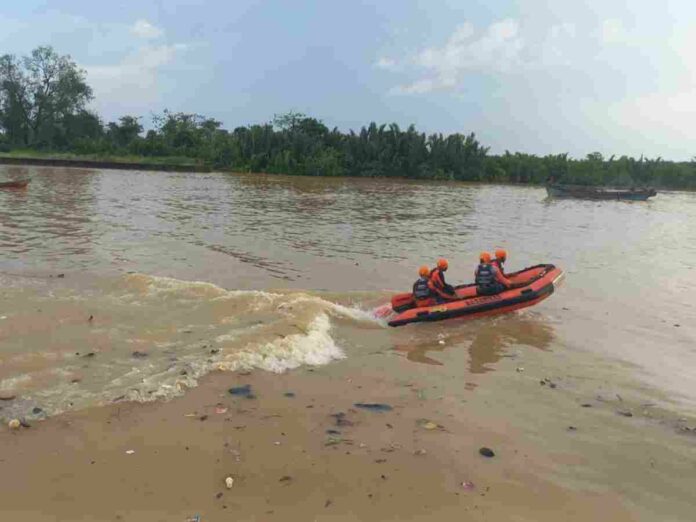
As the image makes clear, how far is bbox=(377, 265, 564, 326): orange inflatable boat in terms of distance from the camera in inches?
364

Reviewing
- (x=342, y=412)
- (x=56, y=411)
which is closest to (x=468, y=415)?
(x=342, y=412)

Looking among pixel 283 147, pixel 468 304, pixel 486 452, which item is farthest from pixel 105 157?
pixel 486 452

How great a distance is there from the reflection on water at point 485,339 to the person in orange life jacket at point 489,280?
1.62ft

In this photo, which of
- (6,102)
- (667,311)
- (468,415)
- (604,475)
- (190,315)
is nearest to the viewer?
(604,475)

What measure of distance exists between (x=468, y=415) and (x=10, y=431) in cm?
419

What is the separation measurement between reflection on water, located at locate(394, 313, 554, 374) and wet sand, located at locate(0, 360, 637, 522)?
1.82 m

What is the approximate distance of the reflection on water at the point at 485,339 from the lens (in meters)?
7.85

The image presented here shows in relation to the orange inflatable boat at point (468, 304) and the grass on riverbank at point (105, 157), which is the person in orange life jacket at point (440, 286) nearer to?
the orange inflatable boat at point (468, 304)

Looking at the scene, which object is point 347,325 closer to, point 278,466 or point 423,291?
point 423,291

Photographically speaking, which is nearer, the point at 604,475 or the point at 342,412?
the point at 604,475

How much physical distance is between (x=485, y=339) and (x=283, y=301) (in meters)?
3.35

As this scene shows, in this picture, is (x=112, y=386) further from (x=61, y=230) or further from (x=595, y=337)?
(x=61, y=230)

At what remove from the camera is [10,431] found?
5.00 m

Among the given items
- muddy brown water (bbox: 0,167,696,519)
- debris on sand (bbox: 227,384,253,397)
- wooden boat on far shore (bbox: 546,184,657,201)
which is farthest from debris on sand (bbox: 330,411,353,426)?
wooden boat on far shore (bbox: 546,184,657,201)
